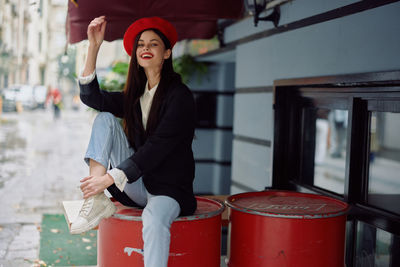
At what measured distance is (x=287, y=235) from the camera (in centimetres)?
315

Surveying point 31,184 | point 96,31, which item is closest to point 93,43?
point 96,31

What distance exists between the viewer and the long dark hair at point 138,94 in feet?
11.3

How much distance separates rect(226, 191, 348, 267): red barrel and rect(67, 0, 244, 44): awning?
258cm

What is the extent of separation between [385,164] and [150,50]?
42.6 feet

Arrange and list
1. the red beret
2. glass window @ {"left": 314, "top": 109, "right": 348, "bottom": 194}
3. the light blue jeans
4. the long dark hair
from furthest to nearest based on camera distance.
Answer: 1. glass window @ {"left": 314, "top": 109, "right": 348, "bottom": 194}
2. the red beret
3. the long dark hair
4. the light blue jeans

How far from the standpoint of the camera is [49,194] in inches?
332

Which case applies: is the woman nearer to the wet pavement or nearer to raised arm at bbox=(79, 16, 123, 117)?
raised arm at bbox=(79, 16, 123, 117)

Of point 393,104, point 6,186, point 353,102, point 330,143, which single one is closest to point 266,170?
point 353,102

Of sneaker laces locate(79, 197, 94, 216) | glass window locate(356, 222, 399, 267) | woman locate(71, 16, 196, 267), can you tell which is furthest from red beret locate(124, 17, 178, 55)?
glass window locate(356, 222, 399, 267)

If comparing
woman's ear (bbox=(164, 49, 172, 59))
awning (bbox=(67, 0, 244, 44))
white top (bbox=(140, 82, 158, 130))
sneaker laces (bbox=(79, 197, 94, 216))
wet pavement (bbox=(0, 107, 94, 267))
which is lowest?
wet pavement (bbox=(0, 107, 94, 267))

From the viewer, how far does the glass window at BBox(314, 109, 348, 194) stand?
426 inches

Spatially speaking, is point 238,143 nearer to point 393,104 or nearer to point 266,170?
point 266,170

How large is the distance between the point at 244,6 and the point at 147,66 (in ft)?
7.08

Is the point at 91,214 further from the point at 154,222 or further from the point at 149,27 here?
the point at 149,27
